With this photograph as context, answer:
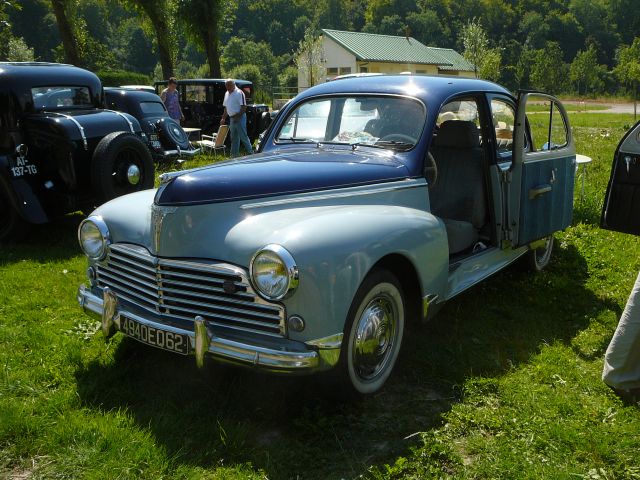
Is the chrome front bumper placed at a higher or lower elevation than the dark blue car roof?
lower

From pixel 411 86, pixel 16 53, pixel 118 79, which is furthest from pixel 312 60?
pixel 411 86

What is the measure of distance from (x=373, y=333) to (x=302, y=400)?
55cm

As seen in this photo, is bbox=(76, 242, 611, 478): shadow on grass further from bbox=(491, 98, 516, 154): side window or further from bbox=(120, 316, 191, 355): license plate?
bbox=(491, 98, 516, 154): side window

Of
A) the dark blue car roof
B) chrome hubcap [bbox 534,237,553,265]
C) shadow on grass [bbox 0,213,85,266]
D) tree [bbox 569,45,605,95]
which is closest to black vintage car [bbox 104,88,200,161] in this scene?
shadow on grass [bbox 0,213,85,266]

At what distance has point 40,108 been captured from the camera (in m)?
6.69

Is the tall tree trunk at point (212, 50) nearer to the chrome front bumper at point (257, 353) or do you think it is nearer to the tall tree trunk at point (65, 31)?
the tall tree trunk at point (65, 31)

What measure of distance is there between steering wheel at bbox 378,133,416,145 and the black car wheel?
4.19 metres

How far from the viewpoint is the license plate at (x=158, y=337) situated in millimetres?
2877

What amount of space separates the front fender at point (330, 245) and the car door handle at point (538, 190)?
1.65 meters

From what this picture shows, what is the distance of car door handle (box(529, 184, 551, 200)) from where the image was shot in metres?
4.61

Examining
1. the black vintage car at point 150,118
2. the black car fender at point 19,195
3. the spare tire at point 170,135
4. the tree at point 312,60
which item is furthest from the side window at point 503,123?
the tree at point 312,60

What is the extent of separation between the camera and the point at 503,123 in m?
4.93

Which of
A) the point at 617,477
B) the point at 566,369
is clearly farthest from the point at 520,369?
the point at 617,477

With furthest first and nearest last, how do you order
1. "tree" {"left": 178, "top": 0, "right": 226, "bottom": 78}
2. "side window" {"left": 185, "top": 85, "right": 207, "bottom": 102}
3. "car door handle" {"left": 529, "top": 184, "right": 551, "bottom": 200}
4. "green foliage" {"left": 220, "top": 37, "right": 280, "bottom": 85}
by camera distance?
"green foliage" {"left": 220, "top": 37, "right": 280, "bottom": 85} → "tree" {"left": 178, "top": 0, "right": 226, "bottom": 78} → "side window" {"left": 185, "top": 85, "right": 207, "bottom": 102} → "car door handle" {"left": 529, "top": 184, "right": 551, "bottom": 200}
